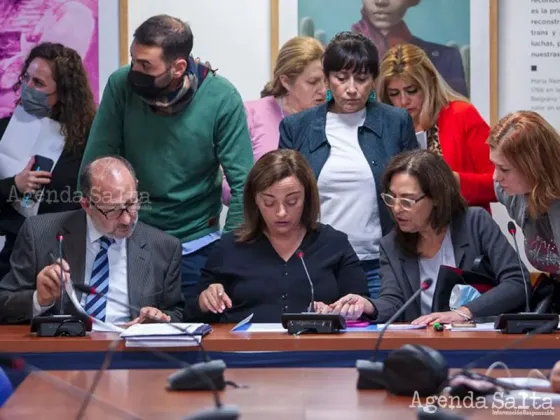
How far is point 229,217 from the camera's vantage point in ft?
13.4

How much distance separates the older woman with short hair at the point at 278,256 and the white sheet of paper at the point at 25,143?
1034mm

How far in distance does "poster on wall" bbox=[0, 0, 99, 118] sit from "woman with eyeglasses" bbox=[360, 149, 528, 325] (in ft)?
6.40

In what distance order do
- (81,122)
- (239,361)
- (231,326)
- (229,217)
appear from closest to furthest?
1. (239,361)
2. (231,326)
3. (229,217)
4. (81,122)

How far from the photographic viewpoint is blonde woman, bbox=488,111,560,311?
362cm

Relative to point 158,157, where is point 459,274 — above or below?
below

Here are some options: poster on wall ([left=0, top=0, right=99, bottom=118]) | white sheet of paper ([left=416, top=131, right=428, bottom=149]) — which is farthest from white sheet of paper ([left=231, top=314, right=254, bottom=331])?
poster on wall ([left=0, top=0, right=99, bottom=118])

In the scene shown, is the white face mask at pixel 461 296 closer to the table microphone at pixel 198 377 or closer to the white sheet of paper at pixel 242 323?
the white sheet of paper at pixel 242 323

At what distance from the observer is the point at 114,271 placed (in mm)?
3811

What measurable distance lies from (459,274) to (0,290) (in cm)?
168

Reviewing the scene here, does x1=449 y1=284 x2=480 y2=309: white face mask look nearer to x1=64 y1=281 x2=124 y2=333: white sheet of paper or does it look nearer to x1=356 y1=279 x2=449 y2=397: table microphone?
x1=64 y1=281 x2=124 y2=333: white sheet of paper

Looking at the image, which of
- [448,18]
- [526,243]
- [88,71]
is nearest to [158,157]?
[88,71]

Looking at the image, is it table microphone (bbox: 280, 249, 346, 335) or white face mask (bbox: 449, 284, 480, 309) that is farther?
white face mask (bbox: 449, 284, 480, 309)

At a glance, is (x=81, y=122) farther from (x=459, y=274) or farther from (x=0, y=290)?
(x=459, y=274)

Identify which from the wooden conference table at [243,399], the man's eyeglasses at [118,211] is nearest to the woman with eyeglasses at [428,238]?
the man's eyeglasses at [118,211]
